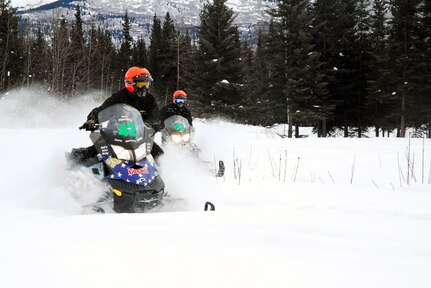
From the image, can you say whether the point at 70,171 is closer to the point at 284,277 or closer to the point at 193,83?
the point at 284,277

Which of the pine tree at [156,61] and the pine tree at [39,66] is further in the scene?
the pine tree at [156,61]

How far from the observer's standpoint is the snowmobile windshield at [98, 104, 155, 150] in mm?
4457

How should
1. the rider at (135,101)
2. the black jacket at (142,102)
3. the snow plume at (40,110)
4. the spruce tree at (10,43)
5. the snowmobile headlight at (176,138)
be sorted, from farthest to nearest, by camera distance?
the spruce tree at (10,43), the snow plume at (40,110), the snowmobile headlight at (176,138), the black jacket at (142,102), the rider at (135,101)

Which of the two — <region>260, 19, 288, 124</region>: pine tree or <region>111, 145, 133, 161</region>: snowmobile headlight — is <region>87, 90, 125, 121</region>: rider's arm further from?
<region>260, 19, 288, 124</region>: pine tree

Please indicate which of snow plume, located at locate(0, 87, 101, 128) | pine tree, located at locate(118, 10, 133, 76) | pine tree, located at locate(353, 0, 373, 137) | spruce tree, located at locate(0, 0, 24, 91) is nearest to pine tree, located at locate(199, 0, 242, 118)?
snow plume, located at locate(0, 87, 101, 128)

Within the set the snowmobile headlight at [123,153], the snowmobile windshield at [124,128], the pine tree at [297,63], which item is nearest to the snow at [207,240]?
the snowmobile headlight at [123,153]

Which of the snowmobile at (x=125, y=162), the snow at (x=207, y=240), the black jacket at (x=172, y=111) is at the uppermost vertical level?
the black jacket at (x=172, y=111)

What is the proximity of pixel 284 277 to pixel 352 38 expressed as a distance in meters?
32.3

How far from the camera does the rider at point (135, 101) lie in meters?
5.07

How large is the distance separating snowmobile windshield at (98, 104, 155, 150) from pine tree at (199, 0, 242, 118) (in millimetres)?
23712

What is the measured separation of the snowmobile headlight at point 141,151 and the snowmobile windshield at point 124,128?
1.4 inches

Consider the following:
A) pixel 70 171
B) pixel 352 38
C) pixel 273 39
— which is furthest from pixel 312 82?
pixel 70 171

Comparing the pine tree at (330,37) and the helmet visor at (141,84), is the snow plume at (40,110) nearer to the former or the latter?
the pine tree at (330,37)

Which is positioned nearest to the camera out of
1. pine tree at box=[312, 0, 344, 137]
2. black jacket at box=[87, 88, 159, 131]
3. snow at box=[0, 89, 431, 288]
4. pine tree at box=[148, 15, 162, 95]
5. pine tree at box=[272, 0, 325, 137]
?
snow at box=[0, 89, 431, 288]
